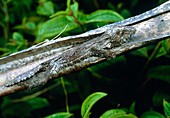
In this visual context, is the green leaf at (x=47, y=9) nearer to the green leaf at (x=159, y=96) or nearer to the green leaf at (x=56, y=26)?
the green leaf at (x=56, y=26)

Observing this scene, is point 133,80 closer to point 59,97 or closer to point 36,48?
point 59,97

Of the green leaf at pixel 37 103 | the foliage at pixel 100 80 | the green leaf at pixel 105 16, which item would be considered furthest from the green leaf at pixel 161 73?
the green leaf at pixel 37 103

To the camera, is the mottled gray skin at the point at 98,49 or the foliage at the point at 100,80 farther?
the foliage at the point at 100,80

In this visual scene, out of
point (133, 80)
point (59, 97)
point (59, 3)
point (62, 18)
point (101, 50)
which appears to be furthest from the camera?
point (59, 3)

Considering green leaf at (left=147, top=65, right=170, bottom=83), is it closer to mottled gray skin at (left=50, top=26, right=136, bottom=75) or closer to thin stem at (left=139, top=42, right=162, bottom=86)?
thin stem at (left=139, top=42, right=162, bottom=86)

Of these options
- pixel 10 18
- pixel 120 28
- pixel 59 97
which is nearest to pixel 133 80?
pixel 59 97

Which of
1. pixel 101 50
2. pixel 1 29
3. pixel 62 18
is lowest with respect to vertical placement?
pixel 101 50

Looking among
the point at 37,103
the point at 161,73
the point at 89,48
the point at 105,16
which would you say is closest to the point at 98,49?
the point at 89,48
